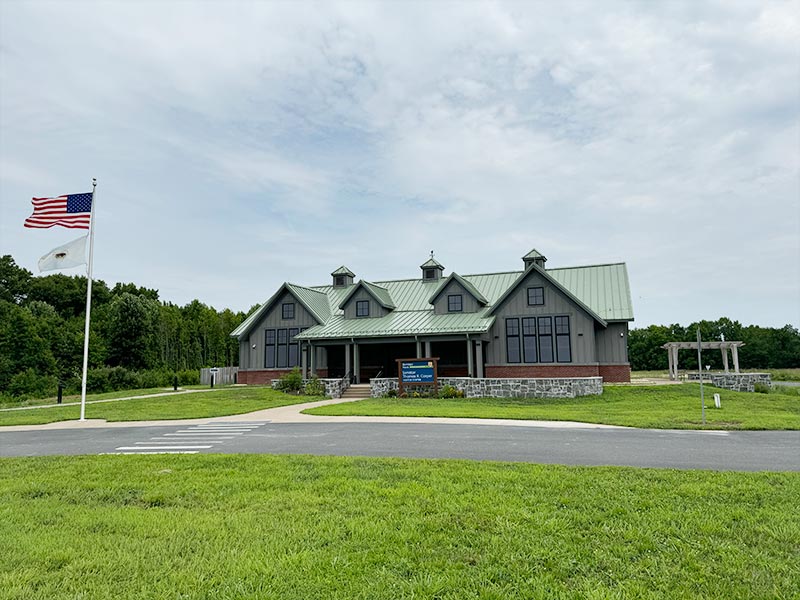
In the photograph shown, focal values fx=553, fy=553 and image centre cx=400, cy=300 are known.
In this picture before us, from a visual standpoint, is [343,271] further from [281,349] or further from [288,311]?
[281,349]

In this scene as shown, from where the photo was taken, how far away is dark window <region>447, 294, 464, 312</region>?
100 feet

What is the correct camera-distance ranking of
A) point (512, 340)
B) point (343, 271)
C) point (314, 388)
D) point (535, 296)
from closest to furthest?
point (314, 388) → point (535, 296) → point (512, 340) → point (343, 271)

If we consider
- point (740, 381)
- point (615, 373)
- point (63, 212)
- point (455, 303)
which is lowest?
point (740, 381)

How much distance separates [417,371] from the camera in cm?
2536

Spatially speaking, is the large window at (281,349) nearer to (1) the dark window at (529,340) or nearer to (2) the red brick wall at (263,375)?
(2) the red brick wall at (263,375)

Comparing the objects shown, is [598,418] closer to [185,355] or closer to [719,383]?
[719,383]

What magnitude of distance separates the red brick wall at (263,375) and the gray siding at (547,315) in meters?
10.1

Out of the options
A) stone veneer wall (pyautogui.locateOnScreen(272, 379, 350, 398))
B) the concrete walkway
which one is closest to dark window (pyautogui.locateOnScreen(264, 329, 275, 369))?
stone veneer wall (pyautogui.locateOnScreen(272, 379, 350, 398))

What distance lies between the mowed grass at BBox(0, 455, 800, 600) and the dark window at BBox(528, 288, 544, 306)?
21.4 m

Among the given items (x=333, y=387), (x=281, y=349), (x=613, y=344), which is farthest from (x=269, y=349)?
(x=613, y=344)

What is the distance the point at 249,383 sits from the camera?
3372 cm

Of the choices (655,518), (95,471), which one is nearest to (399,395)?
(95,471)

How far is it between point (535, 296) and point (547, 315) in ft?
3.81

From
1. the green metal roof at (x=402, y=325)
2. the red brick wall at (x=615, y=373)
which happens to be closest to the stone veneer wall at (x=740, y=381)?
the red brick wall at (x=615, y=373)
